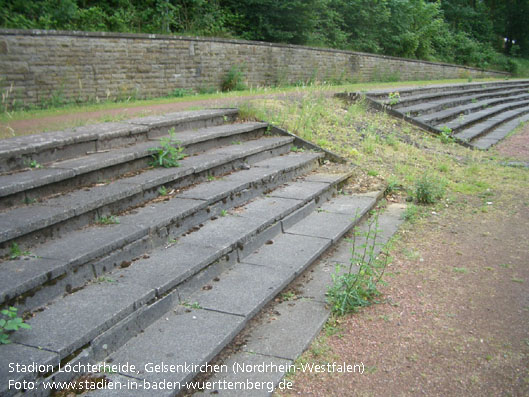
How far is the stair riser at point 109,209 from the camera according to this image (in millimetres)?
3219

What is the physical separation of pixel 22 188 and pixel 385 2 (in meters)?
21.4

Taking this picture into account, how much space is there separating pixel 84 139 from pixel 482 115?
1156 centimetres

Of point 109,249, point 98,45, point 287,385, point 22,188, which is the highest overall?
point 98,45

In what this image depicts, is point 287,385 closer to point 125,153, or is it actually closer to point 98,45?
point 125,153

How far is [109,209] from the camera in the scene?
3861 millimetres

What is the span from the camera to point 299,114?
26.0ft

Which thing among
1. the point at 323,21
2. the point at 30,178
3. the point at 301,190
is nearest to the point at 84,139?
the point at 30,178

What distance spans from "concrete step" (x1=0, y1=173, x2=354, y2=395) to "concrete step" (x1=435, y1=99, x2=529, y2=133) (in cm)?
784

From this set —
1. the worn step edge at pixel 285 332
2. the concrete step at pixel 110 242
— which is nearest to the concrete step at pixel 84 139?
the concrete step at pixel 110 242

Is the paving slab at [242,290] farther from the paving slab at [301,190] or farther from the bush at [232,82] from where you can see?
the bush at [232,82]

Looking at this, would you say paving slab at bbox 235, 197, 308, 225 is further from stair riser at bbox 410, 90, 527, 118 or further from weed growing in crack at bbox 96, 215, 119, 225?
stair riser at bbox 410, 90, 527, 118

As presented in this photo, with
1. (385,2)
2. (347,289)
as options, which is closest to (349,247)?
(347,289)

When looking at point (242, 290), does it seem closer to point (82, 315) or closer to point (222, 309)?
Result: point (222, 309)

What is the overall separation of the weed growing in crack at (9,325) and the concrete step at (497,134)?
9.04 meters
